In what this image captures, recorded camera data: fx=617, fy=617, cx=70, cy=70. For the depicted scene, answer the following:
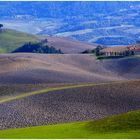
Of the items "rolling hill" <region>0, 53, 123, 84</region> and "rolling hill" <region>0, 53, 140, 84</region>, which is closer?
"rolling hill" <region>0, 53, 123, 84</region>

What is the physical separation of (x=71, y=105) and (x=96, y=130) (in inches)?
756

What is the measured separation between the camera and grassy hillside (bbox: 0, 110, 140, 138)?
32.9 m

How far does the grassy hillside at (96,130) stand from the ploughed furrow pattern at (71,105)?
9659mm

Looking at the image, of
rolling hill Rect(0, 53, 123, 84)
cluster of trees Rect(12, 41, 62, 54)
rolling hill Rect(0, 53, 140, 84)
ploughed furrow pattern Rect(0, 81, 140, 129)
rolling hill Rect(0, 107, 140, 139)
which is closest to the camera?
rolling hill Rect(0, 107, 140, 139)

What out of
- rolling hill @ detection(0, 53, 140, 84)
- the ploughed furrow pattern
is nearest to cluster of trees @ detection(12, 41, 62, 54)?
rolling hill @ detection(0, 53, 140, 84)

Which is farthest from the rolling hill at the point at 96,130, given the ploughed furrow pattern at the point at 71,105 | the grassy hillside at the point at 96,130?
the ploughed furrow pattern at the point at 71,105

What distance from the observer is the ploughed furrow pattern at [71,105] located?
48656 millimetres

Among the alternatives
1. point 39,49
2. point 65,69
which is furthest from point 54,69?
point 39,49

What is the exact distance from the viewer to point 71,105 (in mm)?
53969

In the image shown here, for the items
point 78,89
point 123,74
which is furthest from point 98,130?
point 123,74

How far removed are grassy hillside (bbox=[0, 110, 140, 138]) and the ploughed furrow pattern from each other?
31.7 ft

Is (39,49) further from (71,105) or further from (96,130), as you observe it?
(96,130)

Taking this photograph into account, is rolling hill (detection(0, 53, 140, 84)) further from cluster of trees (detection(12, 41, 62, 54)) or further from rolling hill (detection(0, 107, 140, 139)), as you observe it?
rolling hill (detection(0, 107, 140, 139))

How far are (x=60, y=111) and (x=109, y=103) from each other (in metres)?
5.73
